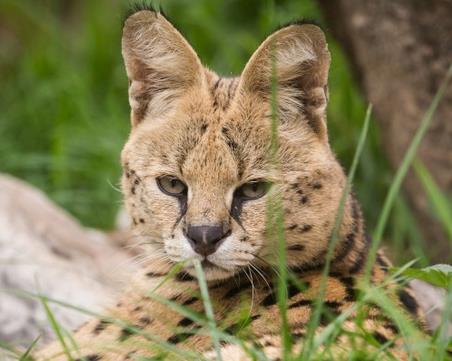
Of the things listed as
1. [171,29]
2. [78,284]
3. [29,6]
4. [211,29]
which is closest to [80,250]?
[78,284]

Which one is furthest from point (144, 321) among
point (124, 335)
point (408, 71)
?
point (408, 71)

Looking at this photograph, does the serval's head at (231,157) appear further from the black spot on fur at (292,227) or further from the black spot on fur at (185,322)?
the black spot on fur at (185,322)

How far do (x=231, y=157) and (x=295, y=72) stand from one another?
0.45 meters

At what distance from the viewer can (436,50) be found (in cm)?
594

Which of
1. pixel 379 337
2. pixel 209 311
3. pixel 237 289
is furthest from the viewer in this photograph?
pixel 237 289

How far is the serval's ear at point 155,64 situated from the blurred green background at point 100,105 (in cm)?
218

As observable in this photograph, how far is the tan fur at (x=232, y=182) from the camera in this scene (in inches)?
151

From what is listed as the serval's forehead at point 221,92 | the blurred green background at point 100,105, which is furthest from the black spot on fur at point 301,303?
the blurred green background at point 100,105

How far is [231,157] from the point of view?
3.93 m

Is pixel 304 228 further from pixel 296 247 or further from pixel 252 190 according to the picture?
pixel 252 190

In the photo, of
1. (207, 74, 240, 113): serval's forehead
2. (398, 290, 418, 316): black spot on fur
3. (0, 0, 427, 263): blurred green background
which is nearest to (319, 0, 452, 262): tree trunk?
(0, 0, 427, 263): blurred green background

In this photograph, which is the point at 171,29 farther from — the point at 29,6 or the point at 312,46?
the point at 29,6

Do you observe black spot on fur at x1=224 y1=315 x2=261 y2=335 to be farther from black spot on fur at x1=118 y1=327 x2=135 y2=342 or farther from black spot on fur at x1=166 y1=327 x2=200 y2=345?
black spot on fur at x1=118 y1=327 x2=135 y2=342

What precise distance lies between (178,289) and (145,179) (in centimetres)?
45
